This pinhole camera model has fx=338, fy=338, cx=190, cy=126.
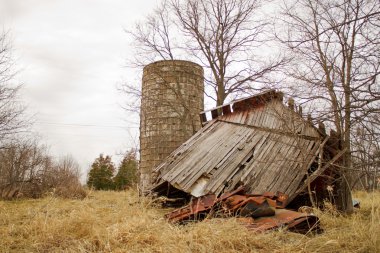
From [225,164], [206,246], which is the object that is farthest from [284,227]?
[225,164]

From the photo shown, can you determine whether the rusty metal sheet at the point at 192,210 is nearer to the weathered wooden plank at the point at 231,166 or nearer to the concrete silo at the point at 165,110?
the weathered wooden plank at the point at 231,166

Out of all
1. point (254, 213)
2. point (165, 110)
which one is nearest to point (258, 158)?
point (254, 213)

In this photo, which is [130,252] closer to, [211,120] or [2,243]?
[2,243]

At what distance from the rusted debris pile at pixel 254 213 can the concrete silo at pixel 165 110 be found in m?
7.54

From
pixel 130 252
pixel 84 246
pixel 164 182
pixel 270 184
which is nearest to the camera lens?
pixel 130 252

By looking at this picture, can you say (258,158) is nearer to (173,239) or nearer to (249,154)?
(249,154)

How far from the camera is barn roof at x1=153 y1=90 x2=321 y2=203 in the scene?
6.79 m

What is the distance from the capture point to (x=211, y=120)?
10695 millimetres

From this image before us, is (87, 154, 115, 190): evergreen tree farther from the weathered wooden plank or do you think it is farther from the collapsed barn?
the weathered wooden plank

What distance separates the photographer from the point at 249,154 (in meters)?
7.70

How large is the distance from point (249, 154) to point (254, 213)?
284cm

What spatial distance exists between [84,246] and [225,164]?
13.6ft

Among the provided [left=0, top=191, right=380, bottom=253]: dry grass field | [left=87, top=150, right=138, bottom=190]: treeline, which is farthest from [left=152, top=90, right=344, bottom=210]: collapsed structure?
[left=87, top=150, right=138, bottom=190]: treeline

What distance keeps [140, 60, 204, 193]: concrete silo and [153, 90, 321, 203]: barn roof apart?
3.91 meters
